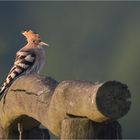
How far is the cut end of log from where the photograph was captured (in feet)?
15.6

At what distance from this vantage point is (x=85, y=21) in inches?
2336


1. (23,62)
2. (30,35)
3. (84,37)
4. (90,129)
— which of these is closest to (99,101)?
(90,129)

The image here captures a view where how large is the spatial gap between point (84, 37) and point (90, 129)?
50.7 meters

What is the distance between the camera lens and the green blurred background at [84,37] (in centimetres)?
4147

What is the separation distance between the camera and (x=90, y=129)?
4.90m

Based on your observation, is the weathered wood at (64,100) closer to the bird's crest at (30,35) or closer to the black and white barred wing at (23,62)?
the black and white barred wing at (23,62)

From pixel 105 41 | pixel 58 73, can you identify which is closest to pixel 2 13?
pixel 105 41

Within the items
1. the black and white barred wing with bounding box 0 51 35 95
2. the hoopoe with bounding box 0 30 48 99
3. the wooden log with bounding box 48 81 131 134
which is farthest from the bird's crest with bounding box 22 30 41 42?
the wooden log with bounding box 48 81 131 134

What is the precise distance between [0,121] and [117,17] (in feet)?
169

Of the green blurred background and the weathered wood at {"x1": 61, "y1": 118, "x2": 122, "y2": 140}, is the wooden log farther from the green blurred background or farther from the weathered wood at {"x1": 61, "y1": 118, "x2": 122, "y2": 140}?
the green blurred background

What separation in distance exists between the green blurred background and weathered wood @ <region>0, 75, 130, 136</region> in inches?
1167

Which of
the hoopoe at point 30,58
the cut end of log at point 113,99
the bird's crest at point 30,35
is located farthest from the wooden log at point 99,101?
the bird's crest at point 30,35

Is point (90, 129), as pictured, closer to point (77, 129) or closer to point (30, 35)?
point (77, 129)

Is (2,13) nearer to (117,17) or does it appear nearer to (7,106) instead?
(117,17)
